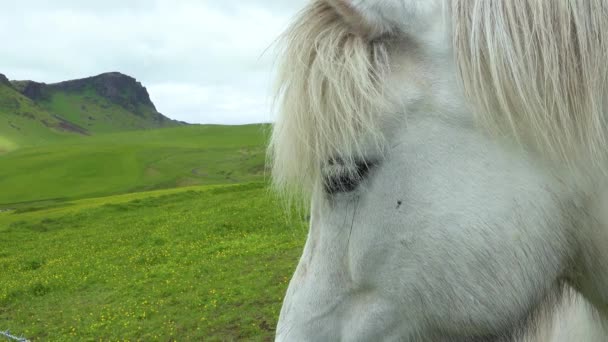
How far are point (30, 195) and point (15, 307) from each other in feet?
201

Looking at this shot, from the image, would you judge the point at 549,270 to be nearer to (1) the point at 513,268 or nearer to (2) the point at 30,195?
(1) the point at 513,268

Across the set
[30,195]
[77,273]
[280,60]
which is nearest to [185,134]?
[30,195]

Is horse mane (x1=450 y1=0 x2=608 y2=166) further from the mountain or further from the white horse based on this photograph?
the mountain

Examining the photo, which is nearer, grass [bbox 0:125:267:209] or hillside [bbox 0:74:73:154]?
grass [bbox 0:125:267:209]

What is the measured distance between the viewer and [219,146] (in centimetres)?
9381

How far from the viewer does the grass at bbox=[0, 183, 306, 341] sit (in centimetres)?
871

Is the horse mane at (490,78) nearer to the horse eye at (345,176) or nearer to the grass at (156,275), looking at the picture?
the horse eye at (345,176)

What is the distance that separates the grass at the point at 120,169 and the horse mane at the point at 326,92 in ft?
189

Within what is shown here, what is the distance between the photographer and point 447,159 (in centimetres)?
152

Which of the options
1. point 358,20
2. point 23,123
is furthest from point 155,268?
point 23,123

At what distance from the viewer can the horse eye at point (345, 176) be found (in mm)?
1614

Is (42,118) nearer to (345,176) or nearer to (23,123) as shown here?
(23,123)

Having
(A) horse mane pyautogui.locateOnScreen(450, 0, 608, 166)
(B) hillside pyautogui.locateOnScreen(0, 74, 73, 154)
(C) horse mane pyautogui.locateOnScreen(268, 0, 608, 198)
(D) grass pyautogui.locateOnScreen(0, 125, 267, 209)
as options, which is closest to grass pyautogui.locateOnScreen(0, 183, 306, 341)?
(C) horse mane pyautogui.locateOnScreen(268, 0, 608, 198)

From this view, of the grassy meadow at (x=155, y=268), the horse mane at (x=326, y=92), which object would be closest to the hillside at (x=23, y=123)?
the grassy meadow at (x=155, y=268)
